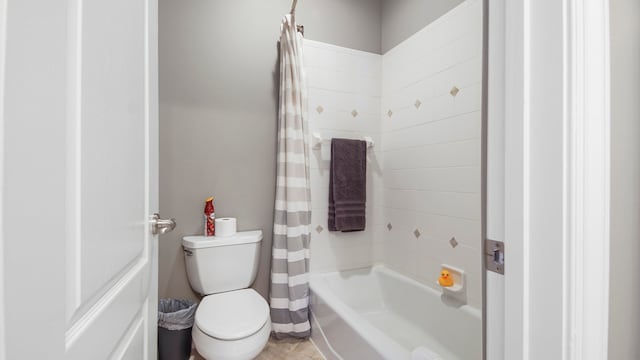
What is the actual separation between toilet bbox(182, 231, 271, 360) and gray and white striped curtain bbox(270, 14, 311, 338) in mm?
165

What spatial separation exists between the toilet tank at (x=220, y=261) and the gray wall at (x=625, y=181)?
154 cm

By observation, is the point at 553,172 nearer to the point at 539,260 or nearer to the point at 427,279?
the point at 539,260

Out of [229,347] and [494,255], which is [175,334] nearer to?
[229,347]

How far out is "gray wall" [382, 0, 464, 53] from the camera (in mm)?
1731

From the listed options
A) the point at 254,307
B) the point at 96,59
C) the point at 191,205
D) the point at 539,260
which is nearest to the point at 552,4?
the point at 539,260

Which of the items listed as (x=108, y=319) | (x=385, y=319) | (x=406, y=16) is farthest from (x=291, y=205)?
(x=406, y=16)

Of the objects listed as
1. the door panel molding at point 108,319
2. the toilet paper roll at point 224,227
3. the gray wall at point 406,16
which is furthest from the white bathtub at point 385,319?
the gray wall at point 406,16

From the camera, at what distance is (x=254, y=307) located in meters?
1.46

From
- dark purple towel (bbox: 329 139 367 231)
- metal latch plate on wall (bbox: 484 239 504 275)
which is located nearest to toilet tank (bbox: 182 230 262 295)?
dark purple towel (bbox: 329 139 367 231)

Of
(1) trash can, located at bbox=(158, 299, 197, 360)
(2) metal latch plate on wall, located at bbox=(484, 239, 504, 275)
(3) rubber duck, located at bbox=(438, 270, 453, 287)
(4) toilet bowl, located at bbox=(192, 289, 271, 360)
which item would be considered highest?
(2) metal latch plate on wall, located at bbox=(484, 239, 504, 275)

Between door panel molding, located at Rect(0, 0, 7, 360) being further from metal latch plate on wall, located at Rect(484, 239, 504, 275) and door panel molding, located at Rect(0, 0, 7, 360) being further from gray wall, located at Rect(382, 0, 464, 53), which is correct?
gray wall, located at Rect(382, 0, 464, 53)

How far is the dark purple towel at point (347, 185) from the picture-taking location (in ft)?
6.55

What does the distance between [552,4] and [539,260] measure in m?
0.41

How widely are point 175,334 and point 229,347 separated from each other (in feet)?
1.46
